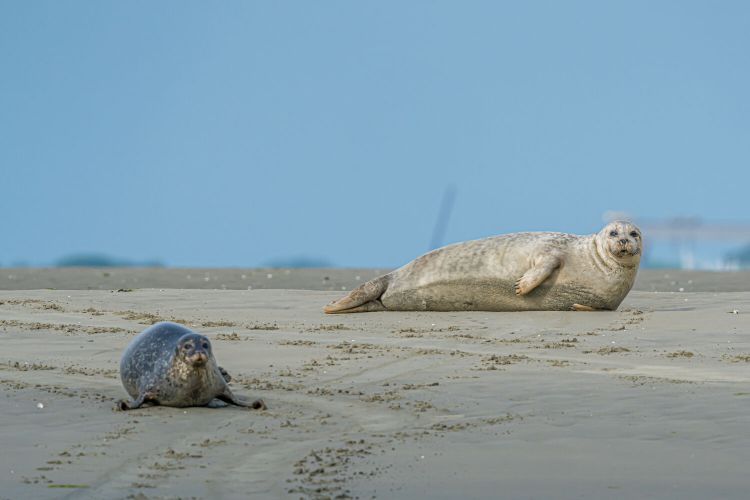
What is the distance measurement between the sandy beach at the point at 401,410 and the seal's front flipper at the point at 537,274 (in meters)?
0.50

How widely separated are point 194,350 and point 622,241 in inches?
229

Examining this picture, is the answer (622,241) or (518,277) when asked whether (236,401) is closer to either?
(518,277)

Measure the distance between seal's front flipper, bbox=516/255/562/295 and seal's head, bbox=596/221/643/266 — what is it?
463mm

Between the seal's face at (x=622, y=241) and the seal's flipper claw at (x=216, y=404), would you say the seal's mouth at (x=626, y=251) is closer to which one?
the seal's face at (x=622, y=241)

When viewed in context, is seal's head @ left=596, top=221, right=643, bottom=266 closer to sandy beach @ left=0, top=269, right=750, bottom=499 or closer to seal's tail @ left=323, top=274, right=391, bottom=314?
sandy beach @ left=0, top=269, right=750, bottom=499

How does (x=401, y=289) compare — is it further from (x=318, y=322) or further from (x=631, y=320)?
(x=631, y=320)

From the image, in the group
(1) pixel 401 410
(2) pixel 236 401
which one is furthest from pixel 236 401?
(1) pixel 401 410

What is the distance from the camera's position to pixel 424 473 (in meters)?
5.01

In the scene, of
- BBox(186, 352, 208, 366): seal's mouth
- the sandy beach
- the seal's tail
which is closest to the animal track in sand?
the sandy beach

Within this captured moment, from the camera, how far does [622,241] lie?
11.3 meters

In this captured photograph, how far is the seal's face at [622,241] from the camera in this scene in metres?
11.3

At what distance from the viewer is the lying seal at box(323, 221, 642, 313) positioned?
37.6 ft

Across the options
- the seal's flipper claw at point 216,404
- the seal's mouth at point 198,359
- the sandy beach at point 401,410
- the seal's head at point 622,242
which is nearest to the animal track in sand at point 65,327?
the sandy beach at point 401,410

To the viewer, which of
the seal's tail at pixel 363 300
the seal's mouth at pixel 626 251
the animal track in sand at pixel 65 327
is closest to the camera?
the animal track in sand at pixel 65 327
